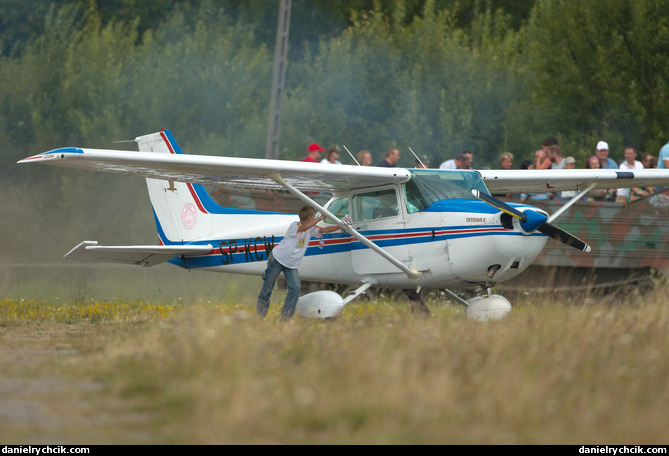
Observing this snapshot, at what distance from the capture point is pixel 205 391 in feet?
16.8

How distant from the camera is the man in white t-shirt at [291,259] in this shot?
10094mm

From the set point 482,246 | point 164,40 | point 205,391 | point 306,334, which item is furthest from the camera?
point 164,40

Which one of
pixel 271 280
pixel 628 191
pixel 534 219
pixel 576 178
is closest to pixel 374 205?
pixel 271 280

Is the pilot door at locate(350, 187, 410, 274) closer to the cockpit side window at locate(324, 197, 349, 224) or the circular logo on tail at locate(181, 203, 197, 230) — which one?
the cockpit side window at locate(324, 197, 349, 224)

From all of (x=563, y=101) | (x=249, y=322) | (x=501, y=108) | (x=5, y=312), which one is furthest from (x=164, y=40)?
(x=249, y=322)

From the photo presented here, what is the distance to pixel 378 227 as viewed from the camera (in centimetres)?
1042

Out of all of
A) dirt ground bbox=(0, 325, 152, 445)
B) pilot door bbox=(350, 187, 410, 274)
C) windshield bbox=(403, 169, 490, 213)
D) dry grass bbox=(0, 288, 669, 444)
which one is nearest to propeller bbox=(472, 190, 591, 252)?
windshield bbox=(403, 169, 490, 213)

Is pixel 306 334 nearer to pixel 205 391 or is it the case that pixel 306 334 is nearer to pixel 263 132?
pixel 205 391

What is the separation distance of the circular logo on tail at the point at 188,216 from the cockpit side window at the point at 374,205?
2.61m

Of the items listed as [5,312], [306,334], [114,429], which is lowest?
[5,312]

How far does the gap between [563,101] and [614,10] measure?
8.32ft

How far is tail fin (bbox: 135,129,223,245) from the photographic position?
476 inches

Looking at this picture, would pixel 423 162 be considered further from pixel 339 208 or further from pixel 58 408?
pixel 58 408

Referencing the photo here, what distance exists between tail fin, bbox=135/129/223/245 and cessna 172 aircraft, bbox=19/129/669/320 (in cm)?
4
